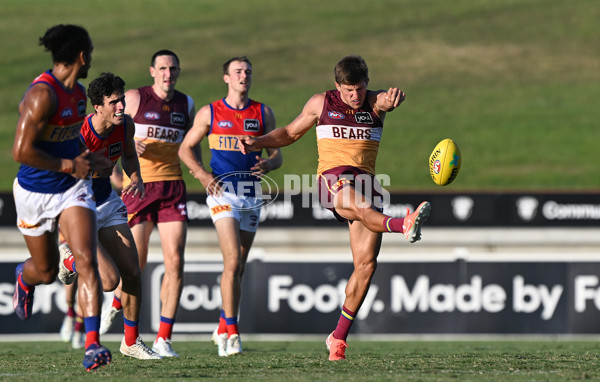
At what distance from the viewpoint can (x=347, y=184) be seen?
28.2 ft

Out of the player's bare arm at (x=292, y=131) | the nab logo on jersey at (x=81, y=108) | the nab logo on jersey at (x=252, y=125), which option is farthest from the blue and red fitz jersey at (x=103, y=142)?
the nab logo on jersey at (x=252, y=125)

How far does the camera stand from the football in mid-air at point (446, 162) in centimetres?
907

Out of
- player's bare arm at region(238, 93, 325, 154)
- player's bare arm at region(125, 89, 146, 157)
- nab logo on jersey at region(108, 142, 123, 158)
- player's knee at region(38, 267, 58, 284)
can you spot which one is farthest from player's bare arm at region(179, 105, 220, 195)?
player's knee at region(38, 267, 58, 284)

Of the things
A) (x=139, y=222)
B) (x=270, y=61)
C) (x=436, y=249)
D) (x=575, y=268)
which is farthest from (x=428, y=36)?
(x=139, y=222)

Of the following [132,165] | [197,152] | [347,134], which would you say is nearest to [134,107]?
[197,152]

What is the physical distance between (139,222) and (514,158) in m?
20.4

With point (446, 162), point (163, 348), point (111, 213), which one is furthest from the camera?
point (163, 348)

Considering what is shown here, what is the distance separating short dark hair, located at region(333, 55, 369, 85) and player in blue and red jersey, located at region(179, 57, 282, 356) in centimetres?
160

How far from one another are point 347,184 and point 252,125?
205cm

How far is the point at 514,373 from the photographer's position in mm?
7398

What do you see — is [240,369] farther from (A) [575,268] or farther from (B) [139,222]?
(A) [575,268]

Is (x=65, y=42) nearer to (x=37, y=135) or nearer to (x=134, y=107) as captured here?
(x=37, y=135)

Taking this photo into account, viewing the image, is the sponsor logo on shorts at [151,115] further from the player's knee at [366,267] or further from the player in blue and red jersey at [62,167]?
the player's knee at [366,267]

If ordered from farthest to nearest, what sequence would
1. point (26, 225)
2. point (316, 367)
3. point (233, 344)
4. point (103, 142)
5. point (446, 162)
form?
1. point (233, 344)
2. point (446, 162)
3. point (103, 142)
4. point (316, 367)
5. point (26, 225)
